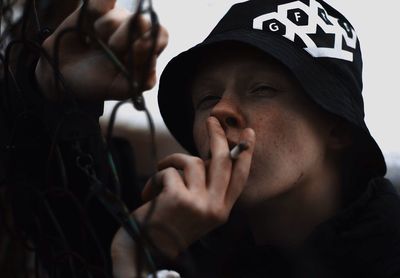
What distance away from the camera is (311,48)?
6.03ft

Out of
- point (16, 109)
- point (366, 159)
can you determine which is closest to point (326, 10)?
point (366, 159)

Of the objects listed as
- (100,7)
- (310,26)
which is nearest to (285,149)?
(310,26)

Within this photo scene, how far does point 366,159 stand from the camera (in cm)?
194

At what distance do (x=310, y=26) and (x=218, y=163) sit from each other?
63cm

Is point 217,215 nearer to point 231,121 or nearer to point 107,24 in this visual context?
point 231,121

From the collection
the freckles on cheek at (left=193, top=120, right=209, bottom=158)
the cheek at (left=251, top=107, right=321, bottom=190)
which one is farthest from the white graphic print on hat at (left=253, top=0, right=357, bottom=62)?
the freckles on cheek at (left=193, top=120, right=209, bottom=158)

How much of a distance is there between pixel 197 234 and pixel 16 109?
0.51 m

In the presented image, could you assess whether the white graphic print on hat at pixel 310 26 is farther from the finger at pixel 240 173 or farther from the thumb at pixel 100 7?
the thumb at pixel 100 7

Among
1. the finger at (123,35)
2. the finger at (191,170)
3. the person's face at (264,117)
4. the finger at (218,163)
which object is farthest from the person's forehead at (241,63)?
the finger at (123,35)

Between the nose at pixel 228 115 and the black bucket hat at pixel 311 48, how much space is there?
19cm

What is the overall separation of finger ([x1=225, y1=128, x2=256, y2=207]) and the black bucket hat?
312 millimetres

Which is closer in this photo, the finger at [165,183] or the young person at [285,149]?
the finger at [165,183]

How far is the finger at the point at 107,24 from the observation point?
3.62ft

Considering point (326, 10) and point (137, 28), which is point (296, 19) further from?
point (137, 28)
